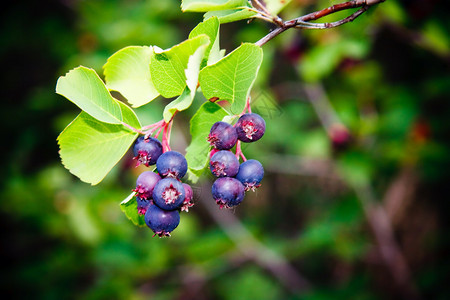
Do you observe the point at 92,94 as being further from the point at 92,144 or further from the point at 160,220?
the point at 160,220

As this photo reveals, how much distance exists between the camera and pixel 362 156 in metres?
2.27

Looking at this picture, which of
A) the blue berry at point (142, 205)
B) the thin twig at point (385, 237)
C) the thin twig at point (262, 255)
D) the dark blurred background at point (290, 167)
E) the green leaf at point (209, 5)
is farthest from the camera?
the thin twig at point (262, 255)

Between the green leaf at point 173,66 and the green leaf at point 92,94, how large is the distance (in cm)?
12

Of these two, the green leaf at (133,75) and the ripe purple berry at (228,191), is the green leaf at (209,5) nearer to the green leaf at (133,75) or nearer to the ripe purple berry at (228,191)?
the green leaf at (133,75)

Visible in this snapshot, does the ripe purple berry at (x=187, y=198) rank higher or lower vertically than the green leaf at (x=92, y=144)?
lower

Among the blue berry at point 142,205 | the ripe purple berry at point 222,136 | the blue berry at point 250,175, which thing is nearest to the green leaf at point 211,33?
the ripe purple berry at point 222,136

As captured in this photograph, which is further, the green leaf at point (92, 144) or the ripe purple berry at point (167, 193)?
the green leaf at point (92, 144)

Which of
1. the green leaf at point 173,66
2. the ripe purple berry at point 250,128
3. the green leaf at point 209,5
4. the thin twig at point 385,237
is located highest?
the green leaf at point 209,5

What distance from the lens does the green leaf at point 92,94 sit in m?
0.79

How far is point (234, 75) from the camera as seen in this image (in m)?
0.77

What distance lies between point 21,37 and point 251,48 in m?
3.76

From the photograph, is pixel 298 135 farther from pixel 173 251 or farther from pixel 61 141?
pixel 61 141

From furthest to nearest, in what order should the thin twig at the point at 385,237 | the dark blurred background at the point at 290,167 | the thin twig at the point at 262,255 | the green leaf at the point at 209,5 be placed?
the thin twig at the point at 262,255
the thin twig at the point at 385,237
the dark blurred background at the point at 290,167
the green leaf at the point at 209,5

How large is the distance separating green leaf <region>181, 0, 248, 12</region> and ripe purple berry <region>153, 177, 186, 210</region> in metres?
0.37
